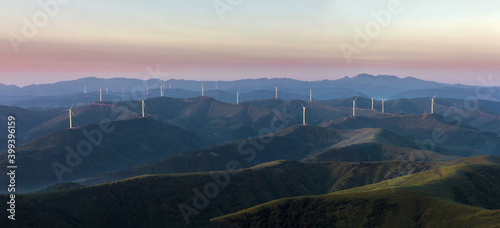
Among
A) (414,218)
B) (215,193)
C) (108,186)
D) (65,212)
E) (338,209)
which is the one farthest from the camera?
(215,193)

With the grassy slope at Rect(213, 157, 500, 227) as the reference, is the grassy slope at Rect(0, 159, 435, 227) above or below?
below

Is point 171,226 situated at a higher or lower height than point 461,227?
lower

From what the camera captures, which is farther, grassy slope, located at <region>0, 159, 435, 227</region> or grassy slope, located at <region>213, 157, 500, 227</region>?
grassy slope, located at <region>0, 159, 435, 227</region>

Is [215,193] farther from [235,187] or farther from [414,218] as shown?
[414,218]

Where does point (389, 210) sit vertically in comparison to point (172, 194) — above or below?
above

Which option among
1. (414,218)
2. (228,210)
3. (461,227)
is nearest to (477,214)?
(461,227)

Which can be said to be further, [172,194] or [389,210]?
[172,194]

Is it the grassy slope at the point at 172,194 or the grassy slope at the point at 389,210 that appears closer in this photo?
the grassy slope at the point at 389,210

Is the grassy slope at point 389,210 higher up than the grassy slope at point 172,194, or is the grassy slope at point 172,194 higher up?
the grassy slope at point 389,210
